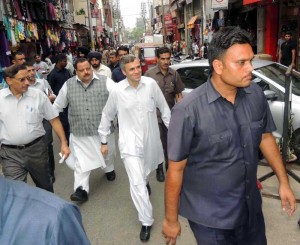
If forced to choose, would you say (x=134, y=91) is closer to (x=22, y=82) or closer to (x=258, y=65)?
(x=22, y=82)

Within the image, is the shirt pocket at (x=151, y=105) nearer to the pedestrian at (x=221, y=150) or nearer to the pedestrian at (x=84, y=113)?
the pedestrian at (x=84, y=113)

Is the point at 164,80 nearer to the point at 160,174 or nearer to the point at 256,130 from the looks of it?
the point at 160,174

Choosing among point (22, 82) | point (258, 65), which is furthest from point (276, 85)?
point (22, 82)

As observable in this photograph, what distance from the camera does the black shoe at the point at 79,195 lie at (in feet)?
14.9

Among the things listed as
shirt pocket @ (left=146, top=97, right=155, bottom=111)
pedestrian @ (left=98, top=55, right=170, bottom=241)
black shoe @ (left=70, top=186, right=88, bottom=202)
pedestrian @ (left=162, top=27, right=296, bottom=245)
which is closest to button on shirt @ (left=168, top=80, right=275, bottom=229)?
pedestrian @ (left=162, top=27, right=296, bottom=245)

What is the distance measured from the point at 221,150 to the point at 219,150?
0.04 feet

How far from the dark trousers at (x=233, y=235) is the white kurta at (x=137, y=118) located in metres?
1.58

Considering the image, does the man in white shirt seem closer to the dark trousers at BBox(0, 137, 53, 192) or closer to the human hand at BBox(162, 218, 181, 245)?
the dark trousers at BBox(0, 137, 53, 192)

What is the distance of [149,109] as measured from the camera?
3.79 metres

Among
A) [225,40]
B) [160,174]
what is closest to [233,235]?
[225,40]

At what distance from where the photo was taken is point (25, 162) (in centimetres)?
360

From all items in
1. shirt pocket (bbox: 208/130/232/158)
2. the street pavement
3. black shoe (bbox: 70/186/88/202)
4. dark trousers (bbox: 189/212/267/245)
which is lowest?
the street pavement

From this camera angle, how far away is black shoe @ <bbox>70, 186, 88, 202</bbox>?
454cm

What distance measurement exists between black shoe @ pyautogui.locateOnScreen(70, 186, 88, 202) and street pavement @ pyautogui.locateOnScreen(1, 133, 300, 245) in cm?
8
